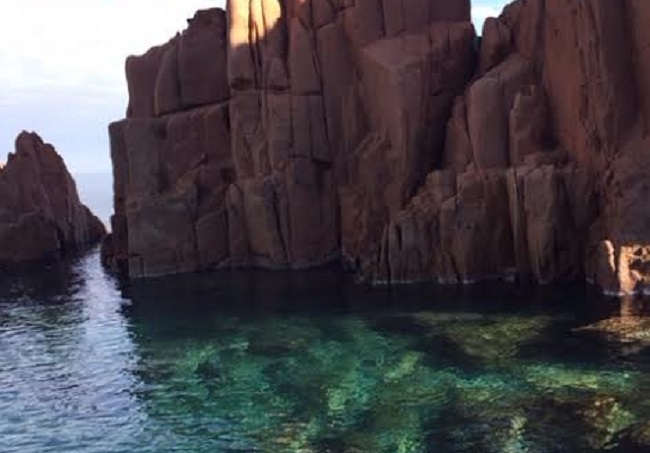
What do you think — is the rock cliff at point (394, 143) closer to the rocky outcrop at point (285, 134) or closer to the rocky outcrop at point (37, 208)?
the rocky outcrop at point (285, 134)

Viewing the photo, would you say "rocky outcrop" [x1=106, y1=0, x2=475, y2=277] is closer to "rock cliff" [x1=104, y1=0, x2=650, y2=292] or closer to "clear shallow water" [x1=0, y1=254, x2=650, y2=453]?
"rock cliff" [x1=104, y1=0, x2=650, y2=292]

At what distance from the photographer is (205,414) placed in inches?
1320

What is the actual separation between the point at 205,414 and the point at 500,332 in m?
16.4

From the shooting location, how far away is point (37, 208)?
9644 centimetres

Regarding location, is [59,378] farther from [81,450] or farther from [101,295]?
[101,295]

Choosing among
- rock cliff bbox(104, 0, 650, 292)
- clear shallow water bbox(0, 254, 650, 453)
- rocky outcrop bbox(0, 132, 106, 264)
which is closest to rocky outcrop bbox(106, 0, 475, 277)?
rock cliff bbox(104, 0, 650, 292)

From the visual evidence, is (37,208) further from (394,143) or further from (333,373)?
(333,373)

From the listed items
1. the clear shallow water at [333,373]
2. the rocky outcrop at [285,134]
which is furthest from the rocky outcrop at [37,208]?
the clear shallow water at [333,373]

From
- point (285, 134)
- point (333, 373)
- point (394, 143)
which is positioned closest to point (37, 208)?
point (285, 134)

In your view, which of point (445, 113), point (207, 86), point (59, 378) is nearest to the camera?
point (59, 378)

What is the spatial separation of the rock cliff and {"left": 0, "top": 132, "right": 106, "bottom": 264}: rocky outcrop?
17122 mm

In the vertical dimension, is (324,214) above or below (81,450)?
above

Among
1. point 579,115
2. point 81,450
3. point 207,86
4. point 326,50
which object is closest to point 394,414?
point 81,450

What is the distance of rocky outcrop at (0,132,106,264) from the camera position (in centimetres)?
9250
